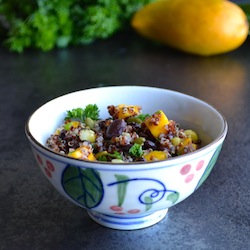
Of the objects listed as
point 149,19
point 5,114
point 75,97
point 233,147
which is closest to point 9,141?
point 5,114

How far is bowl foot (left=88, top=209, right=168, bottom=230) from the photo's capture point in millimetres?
712

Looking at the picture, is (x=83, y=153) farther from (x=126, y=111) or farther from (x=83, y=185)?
(x=126, y=111)

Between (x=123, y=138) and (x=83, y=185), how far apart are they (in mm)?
105

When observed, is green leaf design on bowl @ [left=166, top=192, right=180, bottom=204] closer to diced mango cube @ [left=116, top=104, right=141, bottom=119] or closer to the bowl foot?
the bowl foot

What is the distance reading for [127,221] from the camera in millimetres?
712

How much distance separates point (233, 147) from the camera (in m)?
1.01

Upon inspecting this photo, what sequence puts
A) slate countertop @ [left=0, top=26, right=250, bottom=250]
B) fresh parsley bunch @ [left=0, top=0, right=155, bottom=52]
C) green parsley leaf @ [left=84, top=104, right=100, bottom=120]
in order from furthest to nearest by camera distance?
fresh parsley bunch @ [left=0, top=0, right=155, bottom=52] < green parsley leaf @ [left=84, top=104, right=100, bottom=120] < slate countertop @ [left=0, top=26, right=250, bottom=250]

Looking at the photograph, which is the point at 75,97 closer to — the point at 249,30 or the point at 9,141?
the point at 9,141

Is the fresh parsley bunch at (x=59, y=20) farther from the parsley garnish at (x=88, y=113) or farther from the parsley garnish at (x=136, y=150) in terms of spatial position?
the parsley garnish at (x=136, y=150)

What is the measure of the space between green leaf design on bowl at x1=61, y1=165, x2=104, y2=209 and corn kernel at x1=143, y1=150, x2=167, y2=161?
0.08 m

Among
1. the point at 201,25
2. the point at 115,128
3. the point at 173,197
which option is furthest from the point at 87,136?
the point at 201,25

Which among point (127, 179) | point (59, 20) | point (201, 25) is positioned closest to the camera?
point (127, 179)

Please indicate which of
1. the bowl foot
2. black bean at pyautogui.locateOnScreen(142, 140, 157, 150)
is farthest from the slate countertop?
black bean at pyautogui.locateOnScreen(142, 140, 157, 150)

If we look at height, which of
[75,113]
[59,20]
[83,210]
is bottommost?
[59,20]
